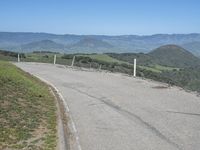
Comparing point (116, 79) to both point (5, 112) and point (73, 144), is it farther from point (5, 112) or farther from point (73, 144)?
point (73, 144)

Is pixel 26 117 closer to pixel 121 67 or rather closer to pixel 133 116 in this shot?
pixel 133 116

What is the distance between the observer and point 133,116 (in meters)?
13.2

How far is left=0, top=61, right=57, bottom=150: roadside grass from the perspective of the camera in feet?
31.6

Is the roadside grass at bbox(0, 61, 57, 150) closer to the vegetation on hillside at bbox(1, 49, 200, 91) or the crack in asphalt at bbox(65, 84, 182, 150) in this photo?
the crack in asphalt at bbox(65, 84, 182, 150)

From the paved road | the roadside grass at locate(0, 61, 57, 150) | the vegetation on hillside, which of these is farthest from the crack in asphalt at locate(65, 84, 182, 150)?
the vegetation on hillside

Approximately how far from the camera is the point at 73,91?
1939 cm

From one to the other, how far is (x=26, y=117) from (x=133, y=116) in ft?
10.9

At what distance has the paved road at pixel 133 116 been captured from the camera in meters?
9.81

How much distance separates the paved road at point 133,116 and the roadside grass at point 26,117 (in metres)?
0.77

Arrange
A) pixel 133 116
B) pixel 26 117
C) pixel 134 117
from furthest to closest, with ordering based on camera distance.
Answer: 1. pixel 133 116
2. pixel 134 117
3. pixel 26 117

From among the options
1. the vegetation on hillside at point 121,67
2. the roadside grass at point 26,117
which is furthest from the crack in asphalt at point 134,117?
the vegetation on hillside at point 121,67

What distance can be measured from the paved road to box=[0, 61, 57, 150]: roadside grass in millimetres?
770

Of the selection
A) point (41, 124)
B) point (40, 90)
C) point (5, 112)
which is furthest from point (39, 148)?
point (40, 90)

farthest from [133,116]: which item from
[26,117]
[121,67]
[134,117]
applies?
[121,67]
